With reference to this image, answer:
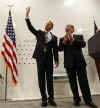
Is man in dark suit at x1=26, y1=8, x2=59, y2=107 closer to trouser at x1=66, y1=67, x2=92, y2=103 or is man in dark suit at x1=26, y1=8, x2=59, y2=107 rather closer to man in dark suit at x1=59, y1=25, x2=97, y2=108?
man in dark suit at x1=59, y1=25, x2=97, y2=108

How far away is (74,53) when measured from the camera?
7.17 feet

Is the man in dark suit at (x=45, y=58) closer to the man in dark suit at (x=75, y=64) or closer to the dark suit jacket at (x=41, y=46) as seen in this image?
the dark suit jacket at (x=41, y=46)

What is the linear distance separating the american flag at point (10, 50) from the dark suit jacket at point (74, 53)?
0.94 metres

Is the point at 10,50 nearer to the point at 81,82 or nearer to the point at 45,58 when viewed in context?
the point at 45,58

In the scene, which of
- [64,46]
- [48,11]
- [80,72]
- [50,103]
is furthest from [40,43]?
[48,11]

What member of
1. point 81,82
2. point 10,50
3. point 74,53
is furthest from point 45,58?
point 10,50

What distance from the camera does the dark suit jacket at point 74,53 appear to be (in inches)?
84.7

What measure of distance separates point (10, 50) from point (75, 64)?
46.5 inches

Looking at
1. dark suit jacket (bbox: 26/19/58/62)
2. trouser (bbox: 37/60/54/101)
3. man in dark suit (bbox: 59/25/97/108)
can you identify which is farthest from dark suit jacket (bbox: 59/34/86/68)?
trouser (bbox: 37/60/54/101)

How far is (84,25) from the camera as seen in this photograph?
3285mm

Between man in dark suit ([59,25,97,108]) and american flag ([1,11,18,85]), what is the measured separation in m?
0.94

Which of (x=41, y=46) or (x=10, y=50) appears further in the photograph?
(x=10, y=50)

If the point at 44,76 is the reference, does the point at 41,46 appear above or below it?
above

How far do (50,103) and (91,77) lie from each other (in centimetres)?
137
